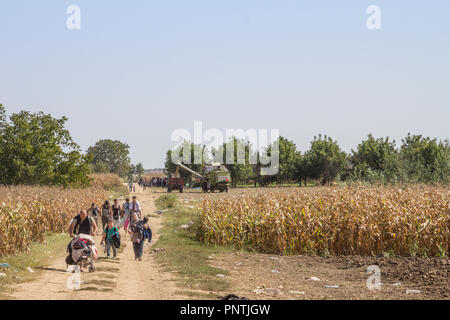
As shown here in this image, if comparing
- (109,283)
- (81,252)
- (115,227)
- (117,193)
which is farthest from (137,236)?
(117,193)

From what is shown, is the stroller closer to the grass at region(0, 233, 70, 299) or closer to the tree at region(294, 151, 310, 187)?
the grass at region(0, 233, 70, 299)

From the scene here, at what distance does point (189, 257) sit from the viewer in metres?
17.2

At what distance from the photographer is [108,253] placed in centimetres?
1717

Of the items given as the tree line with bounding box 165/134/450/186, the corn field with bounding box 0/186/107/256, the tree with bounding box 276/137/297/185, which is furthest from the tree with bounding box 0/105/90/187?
the tree with bounding box 276/137/297/185

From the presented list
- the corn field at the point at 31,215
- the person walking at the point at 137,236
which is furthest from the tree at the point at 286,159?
the person walking at the point at 137,236

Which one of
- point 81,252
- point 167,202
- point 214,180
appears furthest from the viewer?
point 214,180

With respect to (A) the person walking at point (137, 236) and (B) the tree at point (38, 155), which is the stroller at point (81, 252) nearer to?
(A) the person walking at point (137, 236)

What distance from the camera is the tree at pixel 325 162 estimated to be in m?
79.1

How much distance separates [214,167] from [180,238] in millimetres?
36229

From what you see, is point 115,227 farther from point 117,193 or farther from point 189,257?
point 117,193

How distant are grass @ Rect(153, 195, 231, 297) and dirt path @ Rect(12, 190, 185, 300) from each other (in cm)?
46

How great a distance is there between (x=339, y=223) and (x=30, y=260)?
33.1ft
